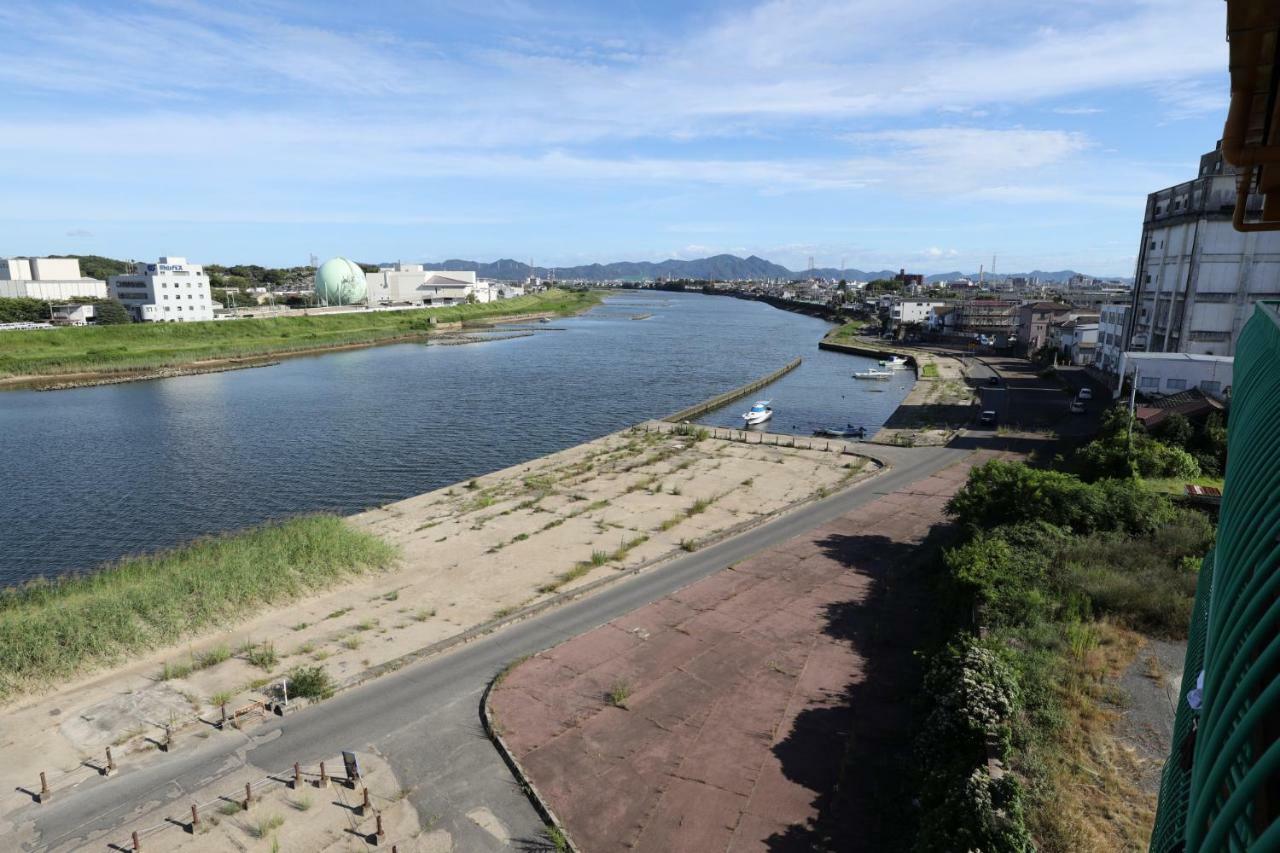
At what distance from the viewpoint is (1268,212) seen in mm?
8609

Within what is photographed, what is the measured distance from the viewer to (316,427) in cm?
4925

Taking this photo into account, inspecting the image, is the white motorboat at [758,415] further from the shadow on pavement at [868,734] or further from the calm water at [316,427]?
the shadow on pavement at [868,734]

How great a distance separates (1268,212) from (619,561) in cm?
1917

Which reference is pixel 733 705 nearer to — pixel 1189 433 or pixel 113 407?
pixel 1189 433

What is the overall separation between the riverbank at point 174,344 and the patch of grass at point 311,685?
68.8 metres

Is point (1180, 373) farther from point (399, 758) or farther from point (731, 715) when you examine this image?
point (399, 758)

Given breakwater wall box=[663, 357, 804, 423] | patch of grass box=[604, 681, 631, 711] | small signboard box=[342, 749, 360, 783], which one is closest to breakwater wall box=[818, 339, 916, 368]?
breakwater wall box=[663, 357, 804, 423]

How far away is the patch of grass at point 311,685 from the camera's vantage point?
15.9 metres

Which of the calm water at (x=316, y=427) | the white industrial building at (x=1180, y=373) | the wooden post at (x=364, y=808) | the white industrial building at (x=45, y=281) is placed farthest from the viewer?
the white industrial building at (x=45, y=281)

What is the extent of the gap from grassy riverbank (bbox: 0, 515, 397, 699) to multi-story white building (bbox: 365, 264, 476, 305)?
14161 centimetres

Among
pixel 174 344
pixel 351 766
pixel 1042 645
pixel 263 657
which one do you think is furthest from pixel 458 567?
pixel 174 344

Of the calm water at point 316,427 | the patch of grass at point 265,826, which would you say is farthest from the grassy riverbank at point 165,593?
the patch of grass at point 265,826

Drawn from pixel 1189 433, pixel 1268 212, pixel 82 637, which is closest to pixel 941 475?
pixel 1189 433

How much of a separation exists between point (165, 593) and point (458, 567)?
8451 millimetres
